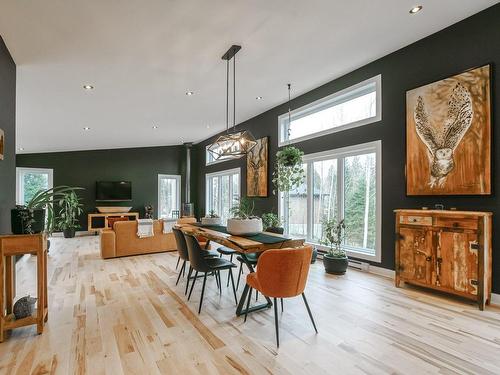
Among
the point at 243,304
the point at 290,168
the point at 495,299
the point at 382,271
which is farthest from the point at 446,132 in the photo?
the point at 243,304

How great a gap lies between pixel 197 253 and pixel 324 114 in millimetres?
3853

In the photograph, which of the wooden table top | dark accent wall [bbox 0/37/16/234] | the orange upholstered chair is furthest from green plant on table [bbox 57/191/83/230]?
the orange upholstered chair

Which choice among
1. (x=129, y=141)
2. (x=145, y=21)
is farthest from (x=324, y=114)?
(x=129, y=141)

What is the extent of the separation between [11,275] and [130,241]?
3.18 metres

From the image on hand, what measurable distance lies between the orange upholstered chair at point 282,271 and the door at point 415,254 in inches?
74.2

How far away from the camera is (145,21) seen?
2939mm

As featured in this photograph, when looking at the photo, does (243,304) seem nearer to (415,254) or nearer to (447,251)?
(415,254)

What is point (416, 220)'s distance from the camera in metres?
3.54

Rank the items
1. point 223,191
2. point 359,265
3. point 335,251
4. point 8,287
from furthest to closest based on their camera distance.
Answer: point 223,191 → point 335,251 → point 359,265 → point 8,287

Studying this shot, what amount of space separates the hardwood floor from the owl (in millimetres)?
1601

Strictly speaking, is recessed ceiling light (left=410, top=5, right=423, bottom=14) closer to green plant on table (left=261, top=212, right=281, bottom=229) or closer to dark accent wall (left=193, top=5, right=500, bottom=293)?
dark accent wall (left=193, top=5, right=500, bottom=293)

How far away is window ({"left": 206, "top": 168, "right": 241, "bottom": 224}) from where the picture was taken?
336 inches

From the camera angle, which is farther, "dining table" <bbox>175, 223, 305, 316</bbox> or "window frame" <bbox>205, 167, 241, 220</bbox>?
"window frame" <bbox>205, 167, 241, 220</bbox>

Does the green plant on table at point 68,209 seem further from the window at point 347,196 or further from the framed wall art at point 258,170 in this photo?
the window at point 347,196
